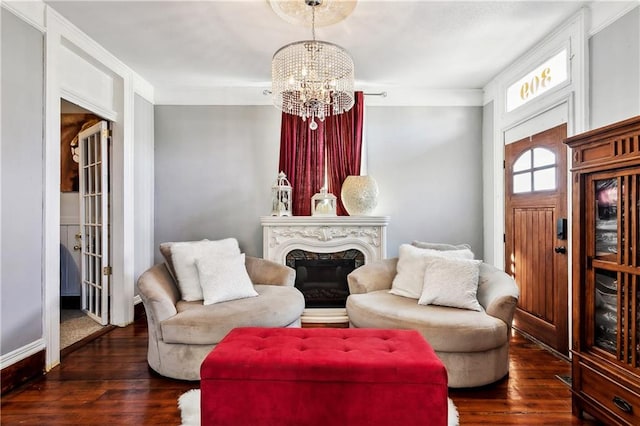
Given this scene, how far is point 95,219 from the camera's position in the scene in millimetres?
3562

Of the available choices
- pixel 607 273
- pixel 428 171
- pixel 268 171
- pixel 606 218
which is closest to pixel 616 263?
pixel 607 273

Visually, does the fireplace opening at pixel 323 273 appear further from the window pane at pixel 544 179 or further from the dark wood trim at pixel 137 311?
the window pane at pixel 544 179

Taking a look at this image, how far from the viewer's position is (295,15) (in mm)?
2523

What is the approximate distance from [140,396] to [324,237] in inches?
86.0

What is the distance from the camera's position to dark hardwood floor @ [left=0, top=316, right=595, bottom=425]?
1.92 metres

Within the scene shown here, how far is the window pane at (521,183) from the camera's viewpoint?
3.30m

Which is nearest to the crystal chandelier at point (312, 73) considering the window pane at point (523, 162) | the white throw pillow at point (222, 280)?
the white throw pillow at point (222, 280)

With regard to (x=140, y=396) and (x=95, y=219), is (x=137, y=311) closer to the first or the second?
(x=95, y=219)

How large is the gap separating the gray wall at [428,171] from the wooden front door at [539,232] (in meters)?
0.54

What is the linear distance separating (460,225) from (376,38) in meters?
2.39

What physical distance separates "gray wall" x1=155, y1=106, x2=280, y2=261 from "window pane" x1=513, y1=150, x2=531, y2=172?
103 inches

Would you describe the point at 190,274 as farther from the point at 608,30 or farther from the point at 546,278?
the point at 608,30

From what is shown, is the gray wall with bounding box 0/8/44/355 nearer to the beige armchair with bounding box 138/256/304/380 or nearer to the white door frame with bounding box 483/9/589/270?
the beige armchair with bounding box 138/256/304/380

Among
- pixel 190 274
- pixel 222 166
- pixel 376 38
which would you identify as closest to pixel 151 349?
pixel 190 274
